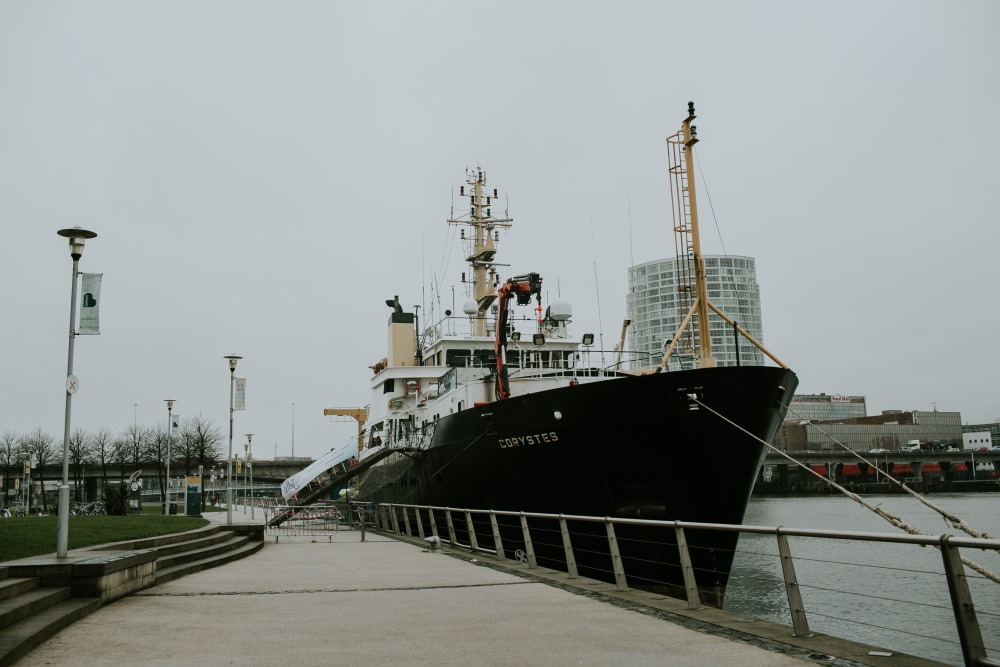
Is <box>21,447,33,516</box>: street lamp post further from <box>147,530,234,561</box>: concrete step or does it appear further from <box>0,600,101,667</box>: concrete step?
<box>0,600,101,667</box>: concrete step

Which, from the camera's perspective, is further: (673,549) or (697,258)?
(697,258)

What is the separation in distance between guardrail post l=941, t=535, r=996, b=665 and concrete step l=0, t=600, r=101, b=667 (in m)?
5.79

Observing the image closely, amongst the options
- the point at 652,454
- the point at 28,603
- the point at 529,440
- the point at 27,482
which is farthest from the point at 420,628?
the point at 27,482

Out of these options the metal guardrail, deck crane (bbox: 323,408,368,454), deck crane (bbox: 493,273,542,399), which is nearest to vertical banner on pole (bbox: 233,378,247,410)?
the metal guardrail

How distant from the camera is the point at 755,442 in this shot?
14.6 meters

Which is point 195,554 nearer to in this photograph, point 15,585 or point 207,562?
point 207,562

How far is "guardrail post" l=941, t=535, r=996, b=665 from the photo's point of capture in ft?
15.0

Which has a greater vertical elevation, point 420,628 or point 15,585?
point 15,585

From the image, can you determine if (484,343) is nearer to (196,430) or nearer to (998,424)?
(196,430)

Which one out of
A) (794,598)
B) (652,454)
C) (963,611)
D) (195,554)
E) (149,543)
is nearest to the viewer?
(963,611)

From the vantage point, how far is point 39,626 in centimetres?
624

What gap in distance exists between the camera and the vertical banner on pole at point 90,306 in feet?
33.6

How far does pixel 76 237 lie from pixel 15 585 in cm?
466

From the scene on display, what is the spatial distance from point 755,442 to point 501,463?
5.70m
